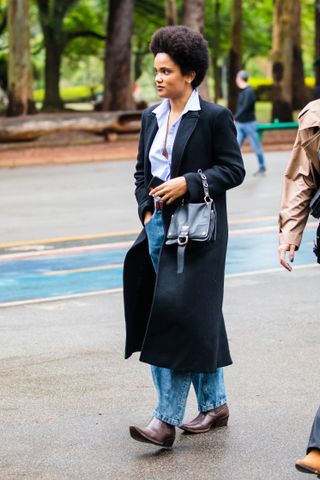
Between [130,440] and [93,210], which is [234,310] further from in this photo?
[93,210]

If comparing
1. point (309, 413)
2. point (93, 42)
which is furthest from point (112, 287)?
point (93, 42)

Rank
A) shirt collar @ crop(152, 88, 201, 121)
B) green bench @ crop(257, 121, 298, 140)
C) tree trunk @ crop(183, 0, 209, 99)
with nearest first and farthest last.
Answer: shirt collar @ crop(152, 88, 201, 121), green bench @ crop(257, 121, 298, 140), tree trunk @ crop(183, 0, 209, 99)

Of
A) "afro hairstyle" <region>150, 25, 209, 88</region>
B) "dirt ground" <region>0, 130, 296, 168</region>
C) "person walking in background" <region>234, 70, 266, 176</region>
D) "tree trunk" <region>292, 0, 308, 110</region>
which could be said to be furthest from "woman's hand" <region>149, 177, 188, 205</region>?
"tree trunk" <region>292, 0, 308, 110</region>

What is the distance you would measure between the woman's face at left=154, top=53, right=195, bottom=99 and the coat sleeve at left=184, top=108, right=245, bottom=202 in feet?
0.75

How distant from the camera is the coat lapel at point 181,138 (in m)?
5.82

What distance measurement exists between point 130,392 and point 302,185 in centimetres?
219

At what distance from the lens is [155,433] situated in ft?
19.0

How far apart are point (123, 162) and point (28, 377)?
1972 centimetres

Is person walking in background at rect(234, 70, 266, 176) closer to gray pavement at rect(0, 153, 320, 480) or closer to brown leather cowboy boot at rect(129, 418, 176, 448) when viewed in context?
gray pavement at rect(0, 153, 320, 480)

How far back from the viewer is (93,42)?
188ft

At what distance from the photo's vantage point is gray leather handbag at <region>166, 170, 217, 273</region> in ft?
18.6

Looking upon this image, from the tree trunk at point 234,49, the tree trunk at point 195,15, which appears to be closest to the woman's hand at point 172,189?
the tree trunk at point 195,15

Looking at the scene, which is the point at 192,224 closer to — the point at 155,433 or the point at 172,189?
the point at 172,189

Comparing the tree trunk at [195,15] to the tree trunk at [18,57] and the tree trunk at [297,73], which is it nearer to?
the tree trunk at [18,57]
